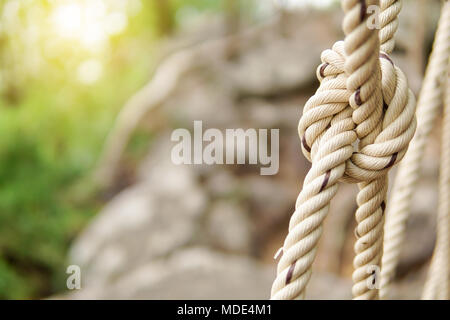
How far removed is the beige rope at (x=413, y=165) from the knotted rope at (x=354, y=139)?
12 cm

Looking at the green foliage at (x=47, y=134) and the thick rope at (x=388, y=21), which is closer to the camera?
the thick rope at (x=388, y=21)

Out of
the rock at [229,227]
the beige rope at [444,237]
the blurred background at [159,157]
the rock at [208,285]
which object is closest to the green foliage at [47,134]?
the blurred background at [159,157]

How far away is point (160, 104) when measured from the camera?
2721mm

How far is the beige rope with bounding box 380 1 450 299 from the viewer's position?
1.22 feet

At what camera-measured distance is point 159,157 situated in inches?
98.5

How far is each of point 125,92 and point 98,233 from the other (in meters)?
1.82

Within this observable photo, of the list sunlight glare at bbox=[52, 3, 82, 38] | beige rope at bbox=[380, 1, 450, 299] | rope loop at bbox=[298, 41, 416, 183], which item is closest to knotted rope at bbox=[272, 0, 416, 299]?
rope loop at bbox=[298, 41, 416, 183]

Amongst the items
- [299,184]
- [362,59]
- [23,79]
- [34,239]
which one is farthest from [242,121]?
[362,59]

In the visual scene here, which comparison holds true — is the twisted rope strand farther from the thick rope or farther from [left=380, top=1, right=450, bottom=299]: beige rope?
[left=380, top=1, right=450, bottom=299]: beige rope

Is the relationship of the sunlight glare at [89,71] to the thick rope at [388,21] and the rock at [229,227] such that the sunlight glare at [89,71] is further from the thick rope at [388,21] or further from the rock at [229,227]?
the thick rope at [388,21]

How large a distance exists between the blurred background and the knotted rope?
830 mm

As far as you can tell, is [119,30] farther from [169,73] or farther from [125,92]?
[169,73]

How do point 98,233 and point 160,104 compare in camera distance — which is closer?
point 98,233

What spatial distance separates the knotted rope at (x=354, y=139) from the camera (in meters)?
0.21
